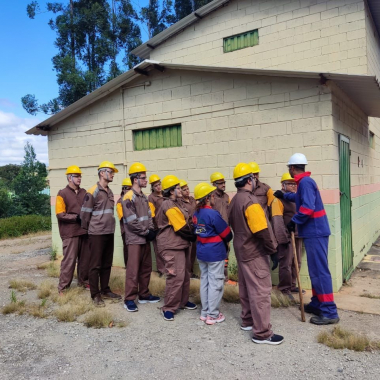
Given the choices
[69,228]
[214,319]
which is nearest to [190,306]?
[214,319]

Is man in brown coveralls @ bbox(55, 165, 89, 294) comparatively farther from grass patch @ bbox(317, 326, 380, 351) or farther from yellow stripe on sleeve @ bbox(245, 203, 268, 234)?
grass patch @ bbox(317, 326, 380, 351)

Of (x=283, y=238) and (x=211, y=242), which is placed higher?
(x=211, y=242)

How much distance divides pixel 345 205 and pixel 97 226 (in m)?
4.52

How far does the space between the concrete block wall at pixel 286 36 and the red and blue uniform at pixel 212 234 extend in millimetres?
6756

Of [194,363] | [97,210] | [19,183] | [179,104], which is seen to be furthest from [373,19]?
[19,183]

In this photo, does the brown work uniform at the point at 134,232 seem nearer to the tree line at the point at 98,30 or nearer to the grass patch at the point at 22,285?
the grass patch at the point at 22,285

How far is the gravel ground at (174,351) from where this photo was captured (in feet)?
11.4

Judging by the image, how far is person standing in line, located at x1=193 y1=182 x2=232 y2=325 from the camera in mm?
4469

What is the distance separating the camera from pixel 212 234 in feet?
A: 14.8

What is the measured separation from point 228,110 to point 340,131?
2052mm

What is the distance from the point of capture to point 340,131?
6.11 metres

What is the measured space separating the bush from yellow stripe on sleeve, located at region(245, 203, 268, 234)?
14.0 meters

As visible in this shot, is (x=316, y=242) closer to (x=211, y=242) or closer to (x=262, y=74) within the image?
(x=211, y=242)

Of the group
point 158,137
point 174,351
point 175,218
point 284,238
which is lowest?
point 174,351
